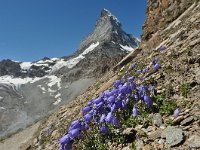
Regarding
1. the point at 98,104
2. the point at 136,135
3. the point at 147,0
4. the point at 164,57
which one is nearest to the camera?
the point at 136,135

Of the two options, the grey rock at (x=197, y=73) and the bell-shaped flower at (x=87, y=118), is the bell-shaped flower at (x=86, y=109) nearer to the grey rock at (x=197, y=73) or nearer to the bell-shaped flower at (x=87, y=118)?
the bell-shaped flower at (x=87, y=118)

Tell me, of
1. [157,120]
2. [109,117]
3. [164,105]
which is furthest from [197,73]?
[109,117]

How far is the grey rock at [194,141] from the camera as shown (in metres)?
7.85

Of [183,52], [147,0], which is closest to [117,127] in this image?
[183,52]

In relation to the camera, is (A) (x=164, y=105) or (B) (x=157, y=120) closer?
(B) (x=157, y=120)

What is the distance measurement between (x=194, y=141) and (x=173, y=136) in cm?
56

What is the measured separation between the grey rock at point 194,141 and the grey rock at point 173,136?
0.21 meters

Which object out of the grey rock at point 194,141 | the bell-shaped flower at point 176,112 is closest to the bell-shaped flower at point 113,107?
the bell-shaped flower at point 176,112

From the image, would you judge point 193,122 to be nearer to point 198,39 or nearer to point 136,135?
point 136,135

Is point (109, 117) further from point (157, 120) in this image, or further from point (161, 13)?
point (161, 13)

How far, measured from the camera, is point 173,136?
332 inches

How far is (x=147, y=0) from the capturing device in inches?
1374

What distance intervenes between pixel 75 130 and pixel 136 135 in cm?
151

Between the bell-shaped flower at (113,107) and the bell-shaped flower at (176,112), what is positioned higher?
the bell-shaped flower at (113,107)
